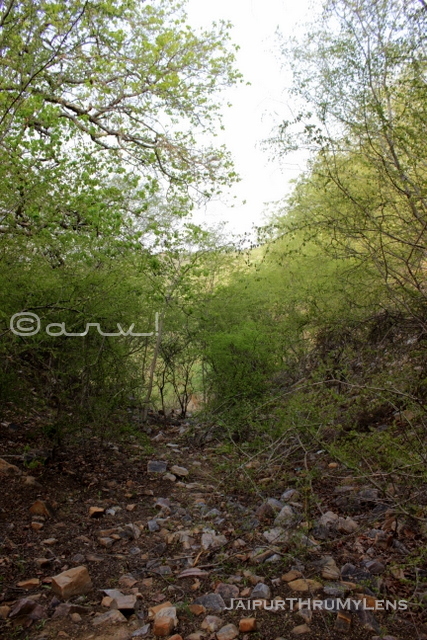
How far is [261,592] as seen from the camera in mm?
2648

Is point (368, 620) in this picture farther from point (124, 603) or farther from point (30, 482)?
point (30, 482)

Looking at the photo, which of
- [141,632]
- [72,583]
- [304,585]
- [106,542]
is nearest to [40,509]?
[106,542]

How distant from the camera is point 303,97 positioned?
404cm

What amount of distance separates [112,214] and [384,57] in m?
4.42

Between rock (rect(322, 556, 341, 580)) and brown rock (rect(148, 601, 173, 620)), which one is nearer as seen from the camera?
brown rock (rect(148, 601, 173, 620))

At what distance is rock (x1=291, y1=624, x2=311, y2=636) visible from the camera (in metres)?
2.29

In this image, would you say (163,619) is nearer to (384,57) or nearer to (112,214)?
(384,57)

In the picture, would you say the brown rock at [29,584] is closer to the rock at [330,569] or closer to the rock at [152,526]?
the rock at [152,526]

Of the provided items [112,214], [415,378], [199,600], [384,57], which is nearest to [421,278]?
[415,378]

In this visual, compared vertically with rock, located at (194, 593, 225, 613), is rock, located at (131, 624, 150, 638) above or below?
below

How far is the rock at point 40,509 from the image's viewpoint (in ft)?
12.3

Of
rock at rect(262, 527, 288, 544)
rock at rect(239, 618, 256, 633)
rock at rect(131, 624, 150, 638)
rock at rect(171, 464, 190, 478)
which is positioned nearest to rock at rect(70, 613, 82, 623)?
rock at rect(131, 624, 150, 638)

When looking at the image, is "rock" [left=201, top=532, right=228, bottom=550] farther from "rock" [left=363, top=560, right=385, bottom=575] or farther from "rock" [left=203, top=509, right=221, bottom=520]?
"rock" [left=363, top=560, right=385, bottom=575]

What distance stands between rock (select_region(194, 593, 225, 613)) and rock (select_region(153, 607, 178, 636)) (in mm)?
171
